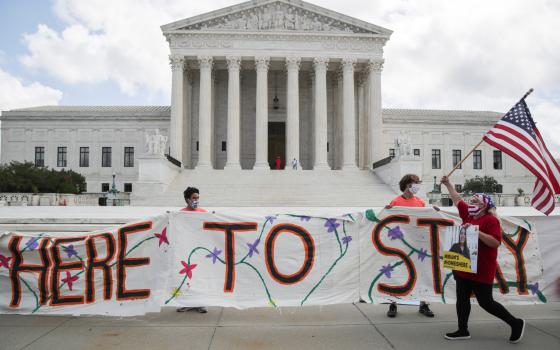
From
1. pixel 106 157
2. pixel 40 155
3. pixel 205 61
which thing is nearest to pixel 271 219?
pixel 205 61

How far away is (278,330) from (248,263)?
1.13 m

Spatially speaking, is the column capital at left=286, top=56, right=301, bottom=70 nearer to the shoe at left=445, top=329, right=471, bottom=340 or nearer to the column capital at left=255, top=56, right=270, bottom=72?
the column capital at left=255, top=56, right=270, bottom=72

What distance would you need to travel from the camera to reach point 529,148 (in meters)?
7.02

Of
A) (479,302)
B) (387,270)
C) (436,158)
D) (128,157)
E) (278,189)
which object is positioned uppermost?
(128,157)

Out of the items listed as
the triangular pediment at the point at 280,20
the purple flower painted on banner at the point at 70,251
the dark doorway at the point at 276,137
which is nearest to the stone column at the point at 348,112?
the triangular pediment at the point at 280,20

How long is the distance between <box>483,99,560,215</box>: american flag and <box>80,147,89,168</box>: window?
53.4 metres

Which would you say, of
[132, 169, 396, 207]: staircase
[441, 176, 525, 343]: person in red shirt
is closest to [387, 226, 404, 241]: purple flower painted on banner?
[441, 176, 525, 343]: person in red shirt

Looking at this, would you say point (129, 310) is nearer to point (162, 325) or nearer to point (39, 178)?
point (162, 325)

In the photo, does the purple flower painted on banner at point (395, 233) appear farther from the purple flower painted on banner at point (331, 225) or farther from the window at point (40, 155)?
the window at point (40, 155)

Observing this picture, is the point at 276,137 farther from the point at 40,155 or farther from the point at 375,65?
the point at 40,155

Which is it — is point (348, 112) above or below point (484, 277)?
above

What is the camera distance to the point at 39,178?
38.4 metres

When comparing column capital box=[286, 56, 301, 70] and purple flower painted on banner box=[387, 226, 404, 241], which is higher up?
column capital box=[286, 56, 301, 70]

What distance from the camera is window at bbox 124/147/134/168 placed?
53.6 meters
